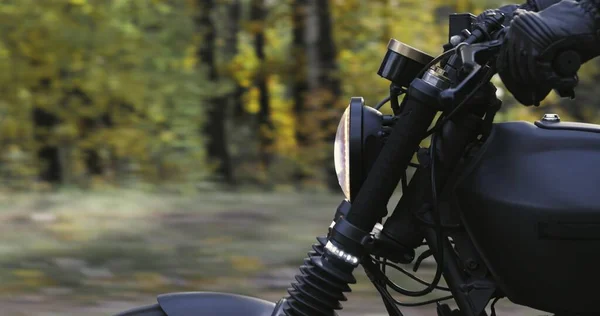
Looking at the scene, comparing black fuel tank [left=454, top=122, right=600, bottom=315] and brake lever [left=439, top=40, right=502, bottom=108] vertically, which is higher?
brake lever [left=439, top=40, right=502, bottom=108]

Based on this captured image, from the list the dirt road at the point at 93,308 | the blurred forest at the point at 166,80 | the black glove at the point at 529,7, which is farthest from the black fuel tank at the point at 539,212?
the blurred forest at the point at 166,80

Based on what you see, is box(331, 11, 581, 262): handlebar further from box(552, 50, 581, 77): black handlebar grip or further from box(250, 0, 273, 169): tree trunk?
box(250, 0, 273, 169): tree trunk

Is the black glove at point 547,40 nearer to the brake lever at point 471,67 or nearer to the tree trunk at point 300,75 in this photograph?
the brake lever at point 471,67

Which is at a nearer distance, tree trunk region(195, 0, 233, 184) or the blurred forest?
the blurred forest

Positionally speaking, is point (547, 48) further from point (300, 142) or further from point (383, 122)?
point (300, 142)

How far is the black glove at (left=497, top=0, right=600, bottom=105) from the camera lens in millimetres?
2115

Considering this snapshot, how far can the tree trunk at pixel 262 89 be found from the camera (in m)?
16.2

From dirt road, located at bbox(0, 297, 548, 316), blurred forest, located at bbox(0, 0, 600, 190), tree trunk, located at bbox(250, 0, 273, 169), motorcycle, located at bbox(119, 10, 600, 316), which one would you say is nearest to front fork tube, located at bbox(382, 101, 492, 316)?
motorcycle, located at bbox(119, 10, 600, 316)

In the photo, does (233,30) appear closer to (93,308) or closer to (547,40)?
(93,308)

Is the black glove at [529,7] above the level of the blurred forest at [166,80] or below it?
below

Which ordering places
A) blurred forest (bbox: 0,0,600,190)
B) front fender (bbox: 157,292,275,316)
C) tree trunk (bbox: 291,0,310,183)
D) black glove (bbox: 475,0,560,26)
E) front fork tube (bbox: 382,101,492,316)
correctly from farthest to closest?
tree trunk (bbox: 291,0,310,183)
blurred forest (bbox: 0,0,600,190)
black glove (bbox: 475,0,560,26)
front fender (bbox: 157,292,275,316)
front fork tube (bbox: 382,101,492,316)

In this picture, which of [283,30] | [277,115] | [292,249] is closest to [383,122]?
[292,249]

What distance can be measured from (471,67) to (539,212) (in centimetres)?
34

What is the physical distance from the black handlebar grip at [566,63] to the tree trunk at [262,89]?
13.9m
